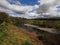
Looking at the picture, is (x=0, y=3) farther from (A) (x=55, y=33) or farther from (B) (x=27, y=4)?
(A) (x=55, y=33)

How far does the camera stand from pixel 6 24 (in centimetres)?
425

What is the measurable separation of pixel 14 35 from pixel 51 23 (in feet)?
A: 3.46

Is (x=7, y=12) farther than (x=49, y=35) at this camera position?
Result: Yes

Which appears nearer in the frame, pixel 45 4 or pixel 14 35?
pixel 14 35

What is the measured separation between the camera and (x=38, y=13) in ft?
14.0

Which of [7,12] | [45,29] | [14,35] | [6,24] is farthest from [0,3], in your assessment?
[45,29]

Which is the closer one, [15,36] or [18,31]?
[15,36]

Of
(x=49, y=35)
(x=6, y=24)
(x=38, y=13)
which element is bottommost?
(x=49, y=35)

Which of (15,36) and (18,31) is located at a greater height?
(18,31)

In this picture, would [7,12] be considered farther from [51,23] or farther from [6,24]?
[51,23]

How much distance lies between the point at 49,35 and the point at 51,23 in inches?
13.1

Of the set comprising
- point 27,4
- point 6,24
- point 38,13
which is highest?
point 27,4

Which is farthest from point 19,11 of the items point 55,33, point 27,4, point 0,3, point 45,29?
point 55,33

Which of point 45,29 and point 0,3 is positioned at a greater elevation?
point 0,3
